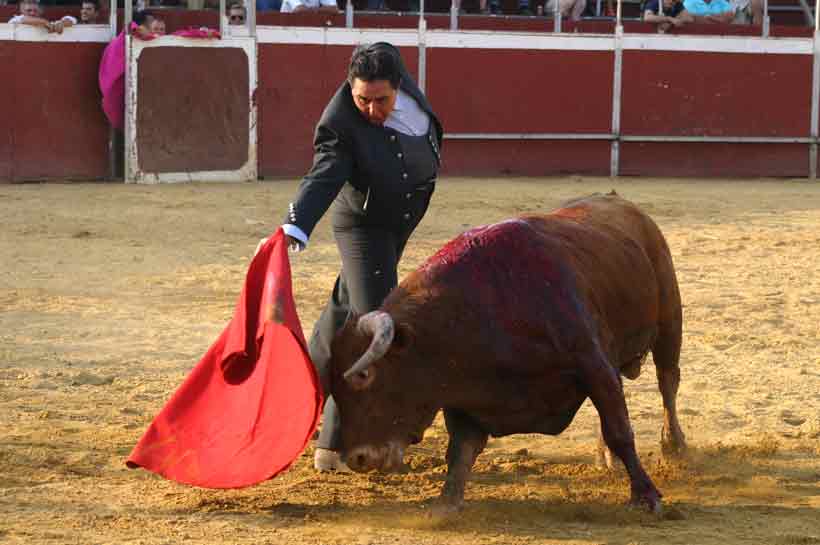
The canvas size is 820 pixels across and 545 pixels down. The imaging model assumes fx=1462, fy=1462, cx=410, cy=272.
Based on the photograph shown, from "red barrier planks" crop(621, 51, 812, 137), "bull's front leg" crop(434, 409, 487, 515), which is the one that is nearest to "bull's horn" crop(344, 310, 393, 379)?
"bull's front leg" crop(434, 409, 487, 515)

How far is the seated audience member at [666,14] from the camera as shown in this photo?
14.0 meters

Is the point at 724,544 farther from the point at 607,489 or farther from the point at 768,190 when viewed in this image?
the point at 768,190

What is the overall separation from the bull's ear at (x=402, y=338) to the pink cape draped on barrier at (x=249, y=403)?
0.25 m

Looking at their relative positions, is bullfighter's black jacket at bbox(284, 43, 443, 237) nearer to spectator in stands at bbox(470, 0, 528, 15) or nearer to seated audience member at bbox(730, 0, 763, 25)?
spectator in stands at bbox(470, 0, 528, 15)

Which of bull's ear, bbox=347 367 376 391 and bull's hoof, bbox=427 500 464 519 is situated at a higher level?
bull's ear, bbox=347 367 376 391

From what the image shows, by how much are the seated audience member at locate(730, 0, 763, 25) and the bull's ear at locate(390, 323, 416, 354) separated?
12.1 m

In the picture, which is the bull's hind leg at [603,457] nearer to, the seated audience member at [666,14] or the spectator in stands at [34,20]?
the spectator in stands at [34,20]

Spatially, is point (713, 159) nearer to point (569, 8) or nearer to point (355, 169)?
point (569, 8)

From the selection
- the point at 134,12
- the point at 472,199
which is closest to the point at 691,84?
the point at 472,199

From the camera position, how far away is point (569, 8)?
1439 centimetres

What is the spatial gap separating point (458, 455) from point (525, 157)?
32.7 feet

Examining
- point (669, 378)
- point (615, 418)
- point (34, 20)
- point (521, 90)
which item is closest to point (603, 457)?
point (669, 378)

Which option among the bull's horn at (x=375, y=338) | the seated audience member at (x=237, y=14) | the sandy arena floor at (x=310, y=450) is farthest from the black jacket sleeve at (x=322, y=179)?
the seated audience member at (x=237, y=14)

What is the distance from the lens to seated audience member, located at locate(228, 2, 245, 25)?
1260 centimetres
